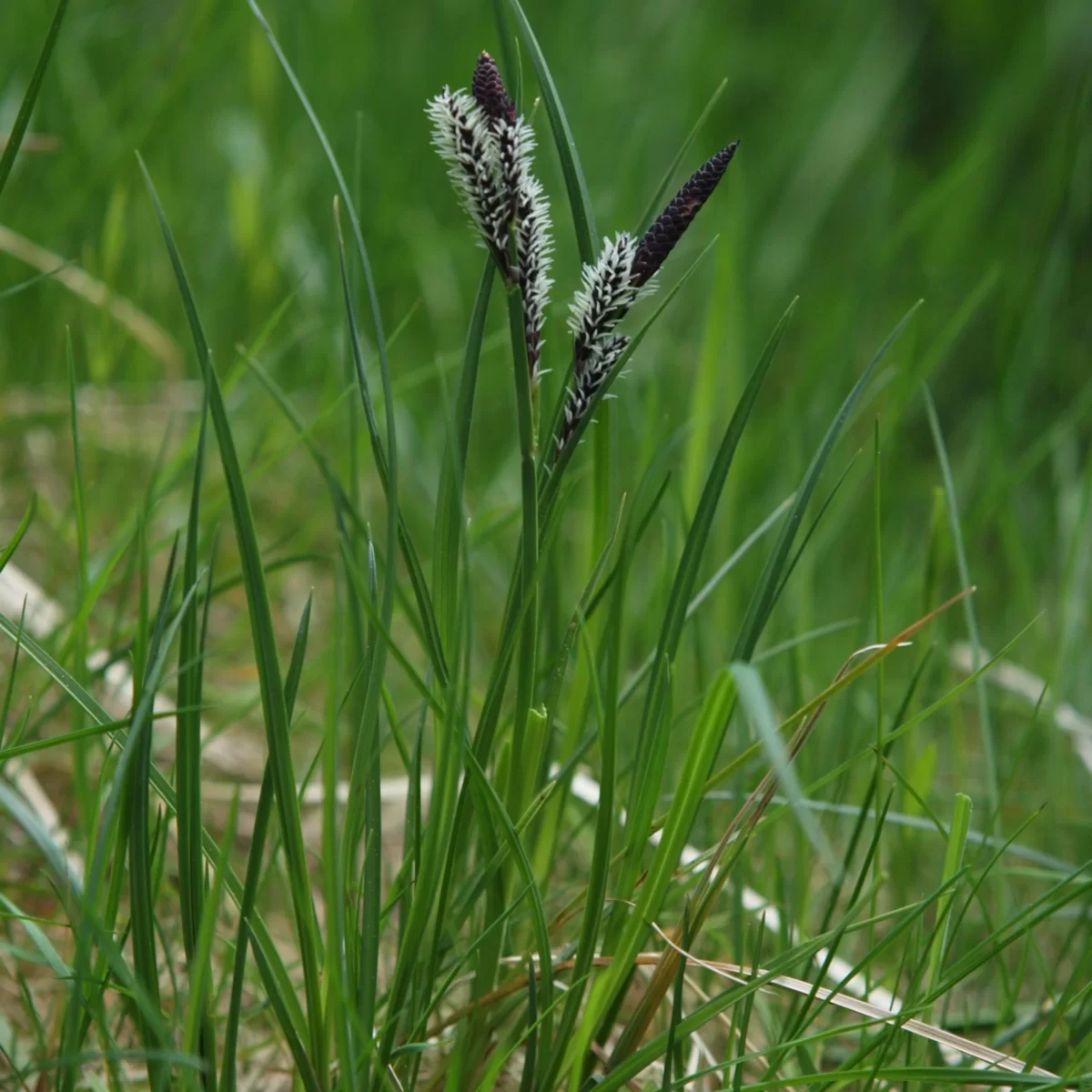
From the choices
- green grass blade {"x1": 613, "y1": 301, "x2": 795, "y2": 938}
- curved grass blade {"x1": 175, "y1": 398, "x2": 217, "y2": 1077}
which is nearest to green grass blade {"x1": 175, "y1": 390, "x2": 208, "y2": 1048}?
curved grass blade {"x1": 175, "y1": 398, "x2": 217, "y2": 1077}

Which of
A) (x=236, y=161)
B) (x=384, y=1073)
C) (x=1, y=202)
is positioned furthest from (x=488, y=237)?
(x=236, y=161)

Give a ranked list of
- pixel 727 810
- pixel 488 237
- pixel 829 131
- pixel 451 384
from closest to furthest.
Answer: pixel 488 237, pixel 727 810, pixel 451 384, pixel 829 131

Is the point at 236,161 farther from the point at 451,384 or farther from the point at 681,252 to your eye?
the point at 681,252

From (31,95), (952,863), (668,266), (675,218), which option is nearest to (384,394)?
(675,218)

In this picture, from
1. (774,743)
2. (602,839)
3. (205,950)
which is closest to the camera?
(774,743)

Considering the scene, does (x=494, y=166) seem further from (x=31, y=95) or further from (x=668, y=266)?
(x=668, y=266)

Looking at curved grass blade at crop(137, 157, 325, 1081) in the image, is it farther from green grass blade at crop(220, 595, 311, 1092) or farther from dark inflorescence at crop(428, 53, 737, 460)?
dark inflorescence at crop(428, 53, 737, 460)
